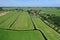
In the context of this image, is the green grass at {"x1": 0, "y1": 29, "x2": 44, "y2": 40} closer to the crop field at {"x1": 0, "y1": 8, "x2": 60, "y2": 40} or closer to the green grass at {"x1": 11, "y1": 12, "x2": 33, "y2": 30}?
the crop field at {"x1": 0, "y1": 8, "x2": 60, "y2": 40}

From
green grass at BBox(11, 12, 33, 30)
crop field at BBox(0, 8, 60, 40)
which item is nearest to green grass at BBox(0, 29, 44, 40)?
crop field at BBox(0, 8, 60, 40)

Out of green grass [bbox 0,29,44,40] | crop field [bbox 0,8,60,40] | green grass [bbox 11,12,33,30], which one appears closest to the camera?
green grass [bbox 0,29,44,40]

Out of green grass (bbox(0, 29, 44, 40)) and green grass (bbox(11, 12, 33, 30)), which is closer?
green grass (bbox(0, 29, 44, 40))

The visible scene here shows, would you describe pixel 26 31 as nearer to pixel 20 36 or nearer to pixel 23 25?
pixel 20 36

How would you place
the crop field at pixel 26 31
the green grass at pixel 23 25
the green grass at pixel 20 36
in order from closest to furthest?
1. the green grass at pixel 20 36
2. the crop field at pixel 26 31
3. the green grass at pixel 23 25

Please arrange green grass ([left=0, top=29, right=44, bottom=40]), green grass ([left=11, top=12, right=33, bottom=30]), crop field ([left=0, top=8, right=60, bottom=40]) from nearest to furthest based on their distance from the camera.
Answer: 1. green grass ([left=0, top=29, right=44, bottom=40])
2. crop field ([left=0, top=8, right=60, bottom=40])
3. green grass ([left=11, top=12, right=33, bottom=30])

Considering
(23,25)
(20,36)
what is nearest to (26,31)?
(20,36)

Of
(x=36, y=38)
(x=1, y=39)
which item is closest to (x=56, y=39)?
(x=36, y=38)

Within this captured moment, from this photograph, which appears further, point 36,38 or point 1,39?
point 36,38

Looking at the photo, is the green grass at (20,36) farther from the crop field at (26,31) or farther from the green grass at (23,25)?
the green grass at (23,25)

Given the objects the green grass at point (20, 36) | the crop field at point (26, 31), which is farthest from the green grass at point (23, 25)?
the green grass at point (20, 36)

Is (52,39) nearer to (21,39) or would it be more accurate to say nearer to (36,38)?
(36,38)
